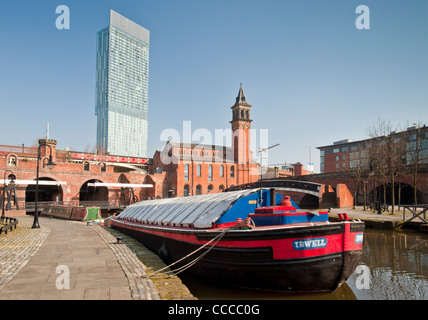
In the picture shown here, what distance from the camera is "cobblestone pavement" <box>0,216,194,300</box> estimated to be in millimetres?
6844

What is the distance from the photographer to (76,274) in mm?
8500

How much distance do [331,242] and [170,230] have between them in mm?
6475

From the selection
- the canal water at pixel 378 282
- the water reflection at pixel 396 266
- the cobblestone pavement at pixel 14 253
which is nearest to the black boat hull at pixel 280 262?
the canal water at pixel 378 282

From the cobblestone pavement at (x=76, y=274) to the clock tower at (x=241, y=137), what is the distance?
56634mm

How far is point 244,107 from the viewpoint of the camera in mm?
69875

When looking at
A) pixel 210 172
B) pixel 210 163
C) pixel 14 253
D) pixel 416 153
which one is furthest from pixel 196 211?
pixel 210 163

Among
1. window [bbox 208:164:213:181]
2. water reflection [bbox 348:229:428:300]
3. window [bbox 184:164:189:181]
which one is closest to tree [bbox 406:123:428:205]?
water reflection [bbox 348:229:428:300]

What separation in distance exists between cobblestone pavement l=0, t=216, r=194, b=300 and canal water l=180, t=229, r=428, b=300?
216 cm

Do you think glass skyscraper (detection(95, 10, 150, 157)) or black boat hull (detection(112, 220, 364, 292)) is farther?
glass skyscraper (detection(95, 10, 150, 157))

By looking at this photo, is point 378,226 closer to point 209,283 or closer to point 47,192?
point 209,283

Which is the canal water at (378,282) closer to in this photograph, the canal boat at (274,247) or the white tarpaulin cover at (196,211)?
the canal boat at (274,247)

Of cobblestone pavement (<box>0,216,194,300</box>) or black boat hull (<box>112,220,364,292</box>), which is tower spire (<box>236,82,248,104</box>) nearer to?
cobblestone pavement (<box>0,216,194,300</box>)

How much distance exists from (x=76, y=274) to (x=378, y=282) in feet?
34.0
